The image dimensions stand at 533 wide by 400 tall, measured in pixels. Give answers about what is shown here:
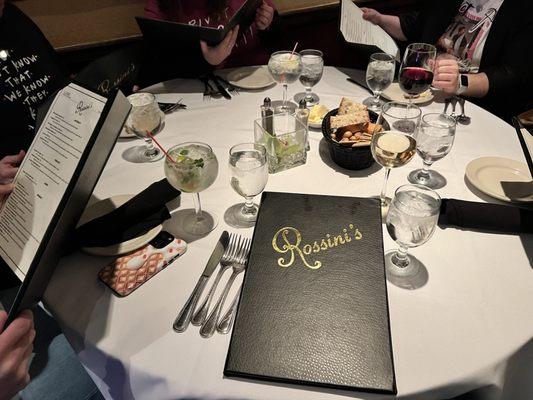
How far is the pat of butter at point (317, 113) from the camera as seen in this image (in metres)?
1.36

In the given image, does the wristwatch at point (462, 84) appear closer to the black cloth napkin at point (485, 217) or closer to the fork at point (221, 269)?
the black cloth napkin at point (485, 217)

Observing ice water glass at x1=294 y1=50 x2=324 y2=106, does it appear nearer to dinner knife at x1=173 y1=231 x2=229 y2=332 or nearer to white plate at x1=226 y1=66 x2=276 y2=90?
white plate at x1=226 y1=66 x2=276 y2=90

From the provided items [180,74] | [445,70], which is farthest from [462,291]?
[180,74]

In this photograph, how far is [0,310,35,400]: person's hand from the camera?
692mm

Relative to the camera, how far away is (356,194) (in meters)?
1.05

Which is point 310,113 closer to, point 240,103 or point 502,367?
point 240,103

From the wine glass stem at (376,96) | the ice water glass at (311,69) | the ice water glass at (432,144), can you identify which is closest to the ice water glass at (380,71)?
the wine glass stem at (376,96)

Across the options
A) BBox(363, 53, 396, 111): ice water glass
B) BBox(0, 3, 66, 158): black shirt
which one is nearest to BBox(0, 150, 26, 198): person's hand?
BBox(0, 3, 66, 158): black shirt

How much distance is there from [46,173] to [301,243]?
0.57 meters

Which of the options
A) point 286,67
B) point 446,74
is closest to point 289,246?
point 286,67

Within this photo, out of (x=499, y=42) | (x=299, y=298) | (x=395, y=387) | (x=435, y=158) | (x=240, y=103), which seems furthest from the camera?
(x=499, y=42)

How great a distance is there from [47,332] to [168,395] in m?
0.66

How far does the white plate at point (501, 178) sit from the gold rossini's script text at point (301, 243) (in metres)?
0.43

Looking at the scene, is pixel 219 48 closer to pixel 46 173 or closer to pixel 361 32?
pixel 361 32
